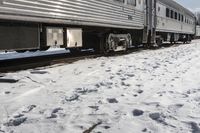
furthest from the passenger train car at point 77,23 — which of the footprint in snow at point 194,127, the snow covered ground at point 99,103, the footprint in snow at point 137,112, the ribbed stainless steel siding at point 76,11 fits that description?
the footprint in snow at point 194,127

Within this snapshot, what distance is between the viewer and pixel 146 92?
575 centimetres

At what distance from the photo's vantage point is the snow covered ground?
3.95 meters

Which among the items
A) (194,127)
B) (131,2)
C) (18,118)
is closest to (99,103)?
(18,118)

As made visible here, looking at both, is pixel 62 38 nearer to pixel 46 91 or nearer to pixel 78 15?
pixel 78 15

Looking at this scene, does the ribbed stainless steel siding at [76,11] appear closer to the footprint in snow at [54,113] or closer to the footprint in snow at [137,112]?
the footprint in snow at [54,113]

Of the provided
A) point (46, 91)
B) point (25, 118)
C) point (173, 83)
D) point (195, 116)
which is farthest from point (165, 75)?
point (25, 118)

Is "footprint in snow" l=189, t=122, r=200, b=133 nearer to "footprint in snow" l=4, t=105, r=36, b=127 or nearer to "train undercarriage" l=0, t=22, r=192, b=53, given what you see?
"footprint in snow" l=4, t=105, r=36, b=127

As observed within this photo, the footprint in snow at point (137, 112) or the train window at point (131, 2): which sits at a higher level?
the train window at point (131, 2)

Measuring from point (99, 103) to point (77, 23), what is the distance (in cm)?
590

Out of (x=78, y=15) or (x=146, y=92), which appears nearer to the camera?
(x=146, y=92)

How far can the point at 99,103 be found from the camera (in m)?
4.98

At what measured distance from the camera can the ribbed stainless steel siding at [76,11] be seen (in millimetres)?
7793

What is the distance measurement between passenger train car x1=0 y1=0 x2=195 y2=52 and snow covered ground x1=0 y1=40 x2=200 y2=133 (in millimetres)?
1209

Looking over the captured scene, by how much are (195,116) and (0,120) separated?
225cm
